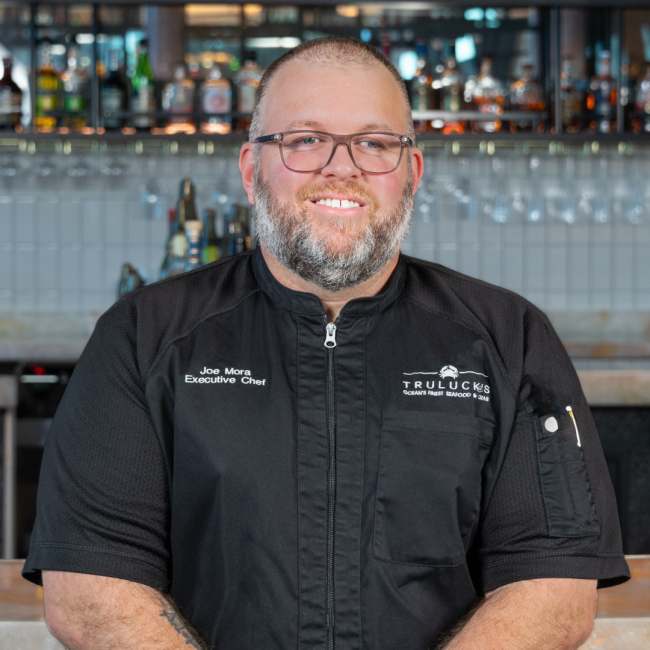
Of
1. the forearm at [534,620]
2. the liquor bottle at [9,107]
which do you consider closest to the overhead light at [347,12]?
the liquor bottle at [9,107]

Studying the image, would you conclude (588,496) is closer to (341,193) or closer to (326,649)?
(326,649)

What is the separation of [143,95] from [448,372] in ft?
7.40

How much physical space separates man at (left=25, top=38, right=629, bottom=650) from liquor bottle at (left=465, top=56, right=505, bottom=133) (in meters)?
2.06

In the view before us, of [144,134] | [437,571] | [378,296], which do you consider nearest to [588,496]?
[437,571]

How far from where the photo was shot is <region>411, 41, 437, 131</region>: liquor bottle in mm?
2957

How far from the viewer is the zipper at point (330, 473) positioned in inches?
35.1

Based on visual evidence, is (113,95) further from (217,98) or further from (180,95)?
(217,98)

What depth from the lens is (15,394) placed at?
6.98 feet

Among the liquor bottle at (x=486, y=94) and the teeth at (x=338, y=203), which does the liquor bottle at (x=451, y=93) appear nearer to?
the liquor bottle at (x=486, y=94)

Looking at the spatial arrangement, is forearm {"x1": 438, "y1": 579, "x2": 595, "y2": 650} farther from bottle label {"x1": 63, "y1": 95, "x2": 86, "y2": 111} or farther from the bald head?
bottle label {"x1": 63, "y1": 95, "x2": 86, "y2": 111}

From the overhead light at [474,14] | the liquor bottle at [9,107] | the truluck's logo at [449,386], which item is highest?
the overhead light at [474,14]

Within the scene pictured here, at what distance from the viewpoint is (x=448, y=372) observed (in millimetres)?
977

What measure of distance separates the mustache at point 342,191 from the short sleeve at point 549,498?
0.83 feet

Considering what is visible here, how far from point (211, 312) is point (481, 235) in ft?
7.95
